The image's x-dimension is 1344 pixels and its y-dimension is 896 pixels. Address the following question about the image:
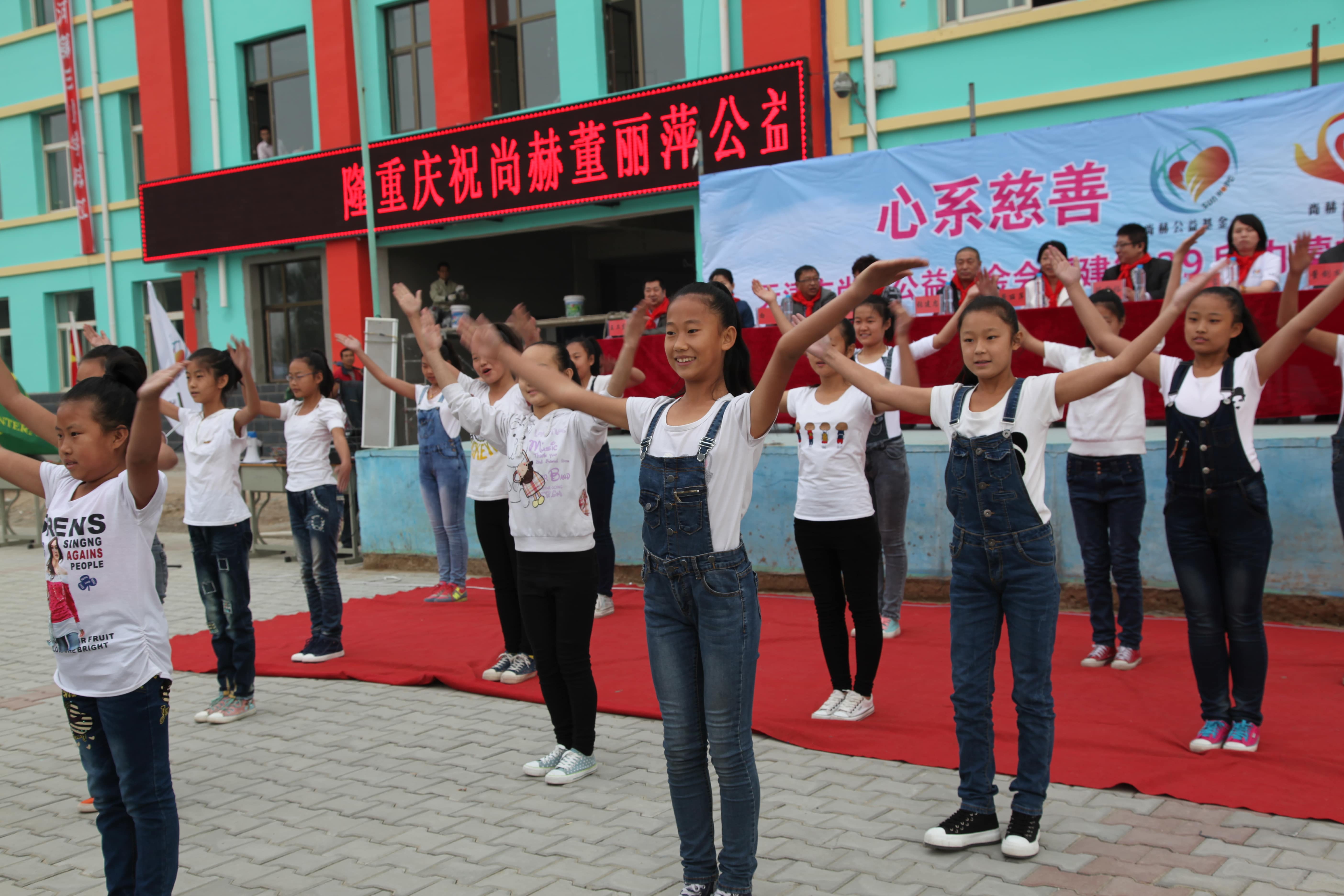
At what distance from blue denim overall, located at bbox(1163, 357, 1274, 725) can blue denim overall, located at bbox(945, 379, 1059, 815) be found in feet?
3.92

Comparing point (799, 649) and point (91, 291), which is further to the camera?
point (91, 291)

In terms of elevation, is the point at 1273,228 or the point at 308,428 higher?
the point at 1273,228

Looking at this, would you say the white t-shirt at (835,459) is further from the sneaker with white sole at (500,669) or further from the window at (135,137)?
the window at (135,137)

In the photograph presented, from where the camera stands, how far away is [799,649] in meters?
6.76

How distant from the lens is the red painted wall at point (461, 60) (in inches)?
605

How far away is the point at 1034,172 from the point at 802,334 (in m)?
7.62

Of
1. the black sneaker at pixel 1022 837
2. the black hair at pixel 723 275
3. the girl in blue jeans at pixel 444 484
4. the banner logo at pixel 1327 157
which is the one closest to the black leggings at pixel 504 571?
the girl in blue jeans at pixel 444 484

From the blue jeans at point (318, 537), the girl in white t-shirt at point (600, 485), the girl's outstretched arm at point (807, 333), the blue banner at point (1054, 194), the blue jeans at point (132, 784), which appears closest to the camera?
the girl's outstretched arm at point (807, 333)

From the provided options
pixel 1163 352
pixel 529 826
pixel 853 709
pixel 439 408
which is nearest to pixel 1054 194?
pixel 1163 352

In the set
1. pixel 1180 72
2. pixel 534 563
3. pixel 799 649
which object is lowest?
pixel 799 649

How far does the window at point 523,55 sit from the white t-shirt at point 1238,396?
1187cm

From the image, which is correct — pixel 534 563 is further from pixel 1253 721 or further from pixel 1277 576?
pixel 1277 576

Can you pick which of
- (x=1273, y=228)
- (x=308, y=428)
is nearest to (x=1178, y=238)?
(x=1273, y=228)

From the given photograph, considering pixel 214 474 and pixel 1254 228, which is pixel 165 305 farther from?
pixel 1254 228
